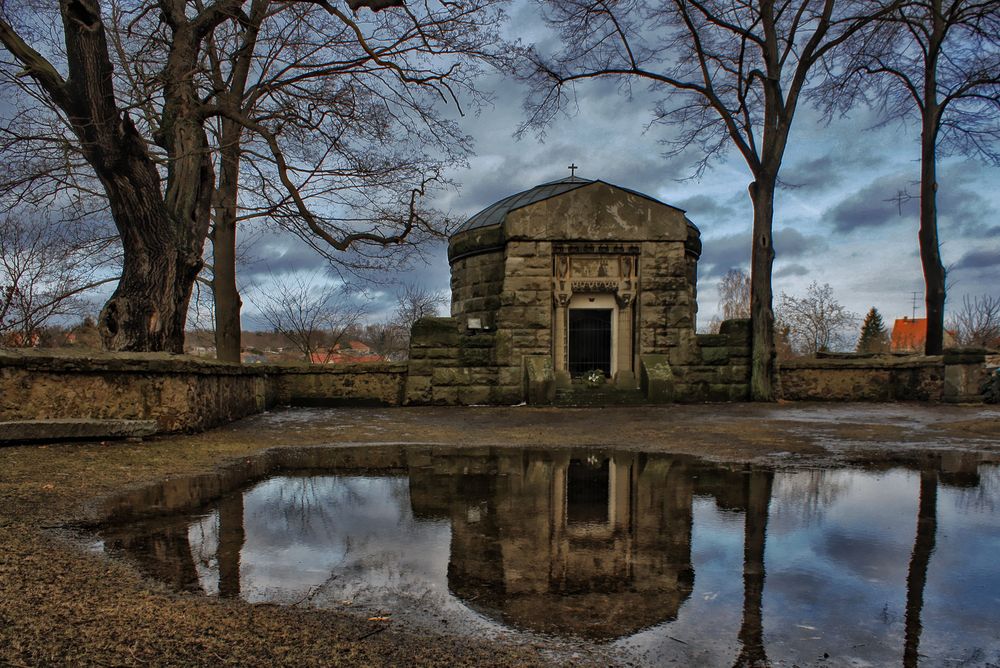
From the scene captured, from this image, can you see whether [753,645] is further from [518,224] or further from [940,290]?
[940,290]

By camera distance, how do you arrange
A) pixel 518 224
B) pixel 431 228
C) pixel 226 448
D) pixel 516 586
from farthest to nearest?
pixel 518 224 → pixel 431 228 → pixel 226 448 → pixel 516 586

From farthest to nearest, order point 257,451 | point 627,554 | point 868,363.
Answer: point 868,363
point 257,451
point 627,554

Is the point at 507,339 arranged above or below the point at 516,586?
above

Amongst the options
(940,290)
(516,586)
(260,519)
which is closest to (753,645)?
(516,586)

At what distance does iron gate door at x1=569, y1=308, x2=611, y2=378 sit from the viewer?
16641 mm

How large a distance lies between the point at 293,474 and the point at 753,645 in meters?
4.76

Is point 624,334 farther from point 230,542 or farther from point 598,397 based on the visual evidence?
point 230,542

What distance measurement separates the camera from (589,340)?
659 inches

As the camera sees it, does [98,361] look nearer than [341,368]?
Yes

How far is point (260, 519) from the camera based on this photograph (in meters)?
4.36

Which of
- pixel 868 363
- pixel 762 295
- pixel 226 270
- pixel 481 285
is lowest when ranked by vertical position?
pixel 868 363

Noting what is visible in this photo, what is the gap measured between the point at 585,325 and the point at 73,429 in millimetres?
11784

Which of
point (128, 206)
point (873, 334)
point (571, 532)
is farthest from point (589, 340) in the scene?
point (873, 334)

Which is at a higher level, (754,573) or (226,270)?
(226,270)
